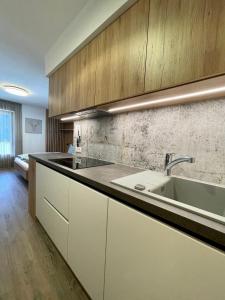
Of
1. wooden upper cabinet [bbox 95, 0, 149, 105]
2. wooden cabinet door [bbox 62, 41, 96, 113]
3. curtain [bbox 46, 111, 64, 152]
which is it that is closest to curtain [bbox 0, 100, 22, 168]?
curtain [bbox 46, 111, 64, 152]

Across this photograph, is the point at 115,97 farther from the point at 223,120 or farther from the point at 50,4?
the point at 50,4

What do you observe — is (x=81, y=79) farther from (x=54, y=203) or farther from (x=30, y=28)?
(x=54, y=203)

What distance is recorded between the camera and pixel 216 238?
45 centimetres

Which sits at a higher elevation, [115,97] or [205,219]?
[115,97]

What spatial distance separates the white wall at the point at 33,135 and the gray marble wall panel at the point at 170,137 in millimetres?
5001

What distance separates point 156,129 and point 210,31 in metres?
0.71

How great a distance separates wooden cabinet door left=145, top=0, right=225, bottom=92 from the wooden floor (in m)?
1.60

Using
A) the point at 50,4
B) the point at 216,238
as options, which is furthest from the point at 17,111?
the point at 216,238

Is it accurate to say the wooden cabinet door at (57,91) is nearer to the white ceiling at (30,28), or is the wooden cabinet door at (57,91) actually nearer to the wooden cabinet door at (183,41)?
the white ceiling at (30,28)

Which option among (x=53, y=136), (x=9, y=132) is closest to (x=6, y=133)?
(x=9, y=132)

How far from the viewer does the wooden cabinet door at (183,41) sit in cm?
66

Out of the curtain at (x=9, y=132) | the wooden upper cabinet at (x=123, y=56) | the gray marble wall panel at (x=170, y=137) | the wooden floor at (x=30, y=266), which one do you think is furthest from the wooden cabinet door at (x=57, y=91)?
the curtain at (x=9, y=132)

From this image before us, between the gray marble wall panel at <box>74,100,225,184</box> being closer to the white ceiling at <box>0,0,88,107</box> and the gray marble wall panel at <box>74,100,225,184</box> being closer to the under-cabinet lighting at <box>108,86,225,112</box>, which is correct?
the under-cabinet lighting at <box>108,86,225,112</box>

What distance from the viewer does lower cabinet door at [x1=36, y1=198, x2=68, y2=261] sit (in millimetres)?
1265
